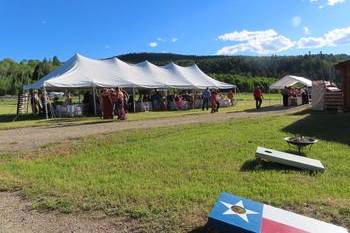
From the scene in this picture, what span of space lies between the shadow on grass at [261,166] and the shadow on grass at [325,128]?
12.4ft

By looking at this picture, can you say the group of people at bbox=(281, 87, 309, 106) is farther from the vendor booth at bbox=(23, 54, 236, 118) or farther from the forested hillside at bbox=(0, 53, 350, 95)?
the forested hillside at bbox=(0, 53, 350, 95)

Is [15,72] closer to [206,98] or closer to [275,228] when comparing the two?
[206,98]

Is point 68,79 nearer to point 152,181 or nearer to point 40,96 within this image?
point 40,96

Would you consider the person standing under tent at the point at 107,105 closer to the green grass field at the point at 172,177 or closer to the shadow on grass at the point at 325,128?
the green grass field at the point at 172,177

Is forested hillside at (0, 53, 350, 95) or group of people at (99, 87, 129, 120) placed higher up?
forested hillside at (0, 53, 350, 95)

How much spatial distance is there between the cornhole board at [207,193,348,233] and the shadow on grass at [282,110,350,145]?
7121 millimetres

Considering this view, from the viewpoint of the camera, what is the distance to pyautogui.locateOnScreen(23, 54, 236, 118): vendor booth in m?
26.4

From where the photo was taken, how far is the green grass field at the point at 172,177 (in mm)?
6457

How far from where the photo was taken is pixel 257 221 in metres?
5.39

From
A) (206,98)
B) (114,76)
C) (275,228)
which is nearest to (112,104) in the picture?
(114,76)

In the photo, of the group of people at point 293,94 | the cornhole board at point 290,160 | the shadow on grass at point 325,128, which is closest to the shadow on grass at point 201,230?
the cornhole board at point 290,160

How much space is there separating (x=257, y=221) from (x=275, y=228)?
0.71ft

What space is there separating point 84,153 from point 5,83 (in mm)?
112055

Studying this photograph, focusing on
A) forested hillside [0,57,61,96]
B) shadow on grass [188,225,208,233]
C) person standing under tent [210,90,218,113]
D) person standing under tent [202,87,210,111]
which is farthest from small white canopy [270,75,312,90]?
forested hillside [0,57,61,96]
